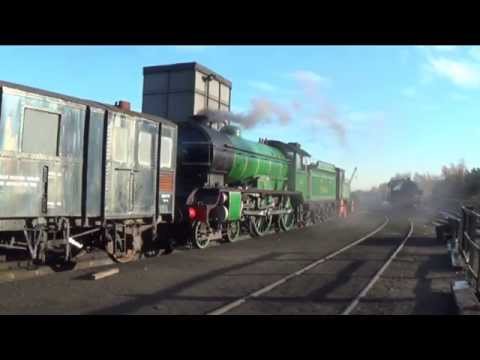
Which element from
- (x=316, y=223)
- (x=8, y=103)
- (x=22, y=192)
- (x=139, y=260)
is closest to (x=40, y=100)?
(x=8, y=103)

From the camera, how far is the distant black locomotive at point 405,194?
5028 cm

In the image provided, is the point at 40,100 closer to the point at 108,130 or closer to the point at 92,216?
the point at 108,130

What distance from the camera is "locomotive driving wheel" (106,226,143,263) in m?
10.9

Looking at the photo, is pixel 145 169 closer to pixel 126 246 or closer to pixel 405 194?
pixel 126 246

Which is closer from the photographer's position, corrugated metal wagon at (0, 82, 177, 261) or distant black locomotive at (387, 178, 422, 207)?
corrugated metal wagon at (0, 82, 177, 261)

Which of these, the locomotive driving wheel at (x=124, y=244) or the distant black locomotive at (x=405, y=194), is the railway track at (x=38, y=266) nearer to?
the locomotive driving wheel at (x=124, y=244)

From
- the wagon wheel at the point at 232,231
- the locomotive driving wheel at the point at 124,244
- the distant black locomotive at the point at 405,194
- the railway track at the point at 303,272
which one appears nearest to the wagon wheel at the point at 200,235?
the wagon wheel at the point at 232,231

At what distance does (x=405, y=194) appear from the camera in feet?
168

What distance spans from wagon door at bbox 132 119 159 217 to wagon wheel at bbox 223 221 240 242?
15.0ft

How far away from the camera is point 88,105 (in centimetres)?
983

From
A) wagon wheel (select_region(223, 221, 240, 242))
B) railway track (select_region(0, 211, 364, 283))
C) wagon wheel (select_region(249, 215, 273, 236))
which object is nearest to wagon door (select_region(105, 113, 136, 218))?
railway track (select_region(0, 211, 364, 283))

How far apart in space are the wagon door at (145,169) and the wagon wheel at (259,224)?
21.2 ft

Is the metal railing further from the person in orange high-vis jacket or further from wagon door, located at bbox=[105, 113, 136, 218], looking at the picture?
the person in orange high-vis jacket

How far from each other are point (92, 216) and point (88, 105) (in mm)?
2207
